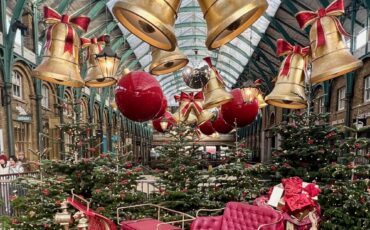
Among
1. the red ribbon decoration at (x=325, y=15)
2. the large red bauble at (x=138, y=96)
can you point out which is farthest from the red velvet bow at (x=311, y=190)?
the large red bauble at (x=138, y=96)

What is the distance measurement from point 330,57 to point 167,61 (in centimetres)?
133

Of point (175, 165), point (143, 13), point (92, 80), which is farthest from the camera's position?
point (175, 165)

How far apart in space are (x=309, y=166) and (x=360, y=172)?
1526 mm

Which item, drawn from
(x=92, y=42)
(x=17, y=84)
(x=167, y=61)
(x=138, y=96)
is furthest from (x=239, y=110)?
(x=17, y=84)

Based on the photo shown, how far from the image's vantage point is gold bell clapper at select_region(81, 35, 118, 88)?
330 cm

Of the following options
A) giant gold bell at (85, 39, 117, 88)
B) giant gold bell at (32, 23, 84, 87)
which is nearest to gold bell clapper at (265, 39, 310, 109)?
giant gold bell at (85, 39, 117, 88)

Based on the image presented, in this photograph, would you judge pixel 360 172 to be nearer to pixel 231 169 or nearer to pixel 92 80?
pixel 231 169

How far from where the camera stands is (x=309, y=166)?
644cm

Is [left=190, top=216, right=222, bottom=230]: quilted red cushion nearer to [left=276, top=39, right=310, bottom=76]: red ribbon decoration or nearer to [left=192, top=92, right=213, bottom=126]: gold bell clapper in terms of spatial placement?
[left=276, top=39, right=310, bottom=76]: red ribbon decoration

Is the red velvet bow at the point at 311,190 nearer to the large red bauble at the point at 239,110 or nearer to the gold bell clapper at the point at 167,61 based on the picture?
the large red bauble at the point at 239,110

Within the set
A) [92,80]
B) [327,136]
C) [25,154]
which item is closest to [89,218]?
[92,80]

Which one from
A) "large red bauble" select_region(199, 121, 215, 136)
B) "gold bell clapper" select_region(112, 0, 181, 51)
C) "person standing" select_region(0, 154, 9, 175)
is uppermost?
"gold bell clapper" select_region(112, 0, 181, 51)

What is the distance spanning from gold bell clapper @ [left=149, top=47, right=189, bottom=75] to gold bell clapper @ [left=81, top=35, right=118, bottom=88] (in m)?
0.95

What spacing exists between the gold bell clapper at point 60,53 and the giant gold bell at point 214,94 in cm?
221
